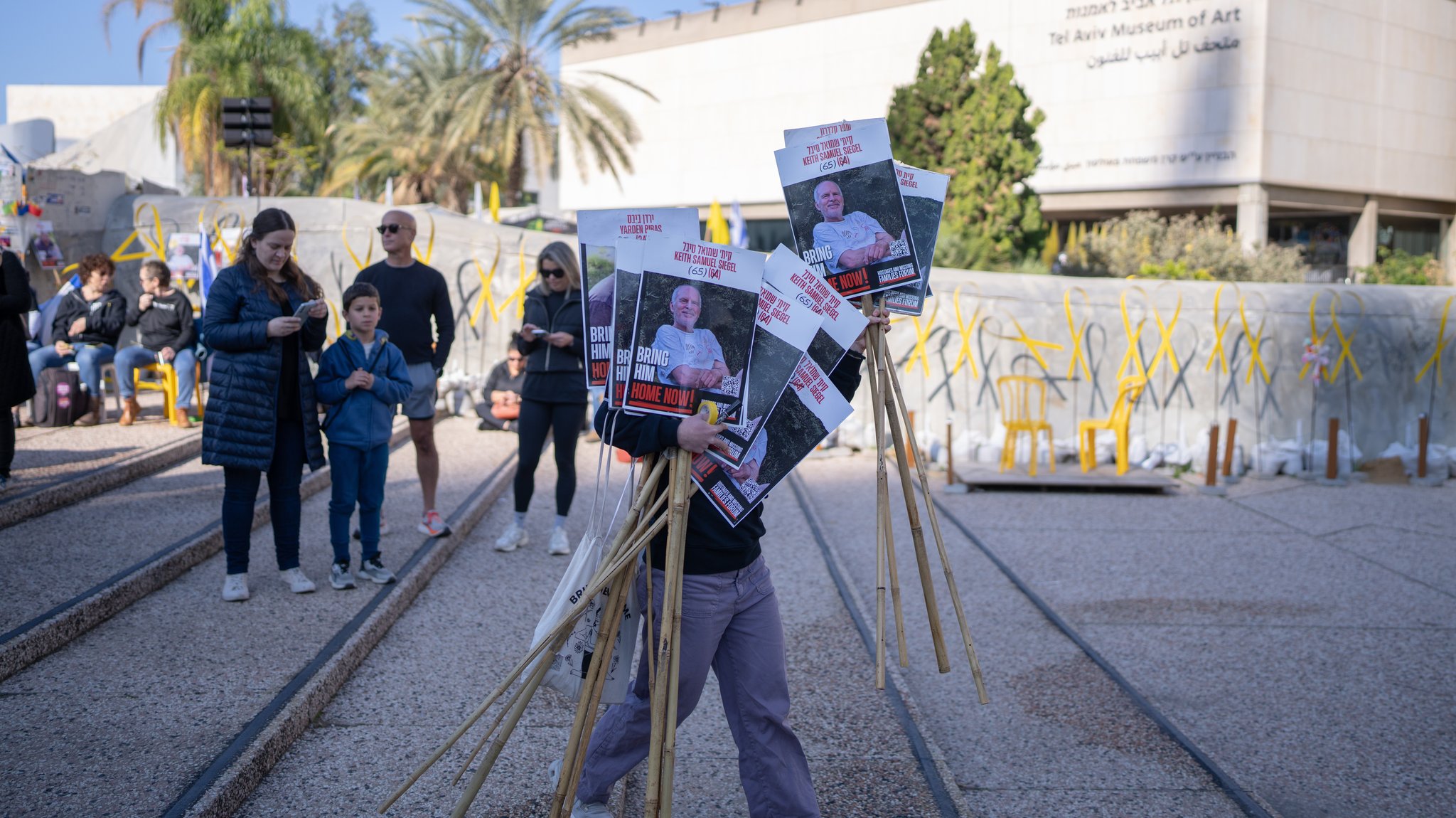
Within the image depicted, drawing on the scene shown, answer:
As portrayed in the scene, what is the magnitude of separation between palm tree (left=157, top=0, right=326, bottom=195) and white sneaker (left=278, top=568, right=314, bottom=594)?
25168 millimetres

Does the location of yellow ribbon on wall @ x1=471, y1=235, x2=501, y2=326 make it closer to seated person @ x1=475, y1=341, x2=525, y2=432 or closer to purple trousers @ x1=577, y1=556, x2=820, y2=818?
seated person @ x1=475, y1=341, x2=525, y2=432

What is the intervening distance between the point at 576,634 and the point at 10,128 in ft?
81.6

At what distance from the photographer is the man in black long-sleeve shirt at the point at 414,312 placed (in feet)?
19.4

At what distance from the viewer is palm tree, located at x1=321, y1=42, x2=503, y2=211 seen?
27297mm

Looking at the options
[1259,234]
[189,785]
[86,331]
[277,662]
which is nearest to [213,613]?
[277,662]

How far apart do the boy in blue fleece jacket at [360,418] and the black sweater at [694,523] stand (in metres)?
2.60

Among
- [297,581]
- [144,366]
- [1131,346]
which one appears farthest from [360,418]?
[1131,346]

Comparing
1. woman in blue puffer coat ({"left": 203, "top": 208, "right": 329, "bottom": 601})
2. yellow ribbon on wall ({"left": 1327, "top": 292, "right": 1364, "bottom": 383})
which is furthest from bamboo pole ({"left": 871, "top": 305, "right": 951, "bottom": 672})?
yellow ribbon on wall ({"left": 1327, "top": 292, "right": 1364, "bottom": 383})

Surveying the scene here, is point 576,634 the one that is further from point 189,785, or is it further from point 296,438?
point 296,438

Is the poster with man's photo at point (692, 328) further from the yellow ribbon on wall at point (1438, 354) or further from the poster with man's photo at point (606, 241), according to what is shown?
the yellow ribbon on wall at point (1438, 354)

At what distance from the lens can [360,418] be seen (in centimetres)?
Result: 519

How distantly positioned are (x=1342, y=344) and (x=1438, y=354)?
1.05 metres

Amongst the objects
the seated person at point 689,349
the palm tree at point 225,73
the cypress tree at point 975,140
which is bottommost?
the seated person at point 689,349

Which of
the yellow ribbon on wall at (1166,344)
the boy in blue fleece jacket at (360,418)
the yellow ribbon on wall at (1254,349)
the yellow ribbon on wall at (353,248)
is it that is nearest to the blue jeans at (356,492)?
the boy in blue fleece jacket at (360,418)
